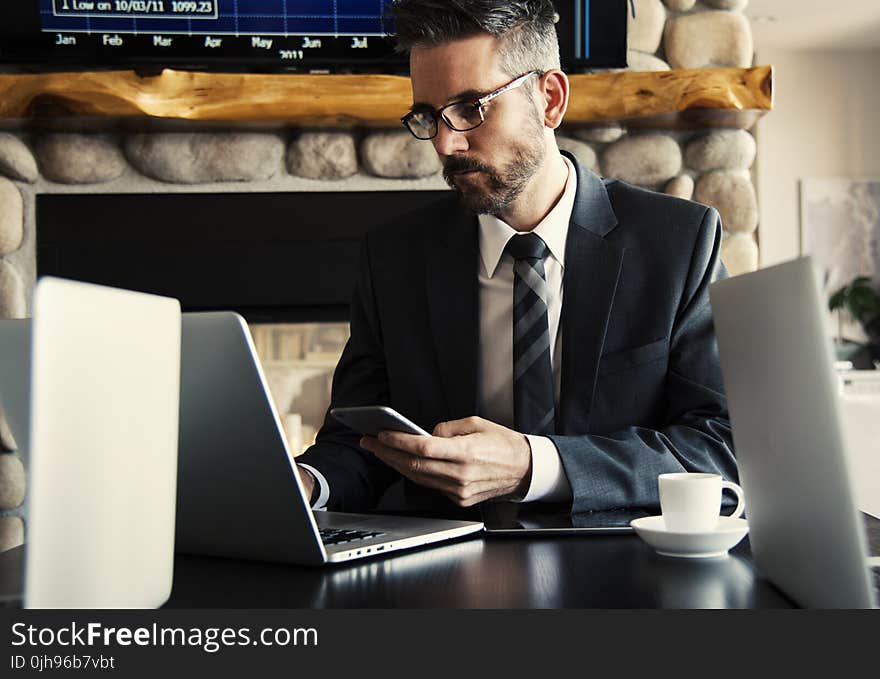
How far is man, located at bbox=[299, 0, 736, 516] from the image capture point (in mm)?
1452

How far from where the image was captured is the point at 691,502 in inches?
35.5

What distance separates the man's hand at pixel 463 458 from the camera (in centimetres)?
103

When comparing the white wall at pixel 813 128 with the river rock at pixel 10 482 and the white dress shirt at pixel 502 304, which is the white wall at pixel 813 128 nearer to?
the river rock at pixel 10 482

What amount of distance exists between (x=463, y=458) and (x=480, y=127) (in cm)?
68

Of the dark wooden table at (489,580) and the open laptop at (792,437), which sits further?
the dark wooden table at (489,580)

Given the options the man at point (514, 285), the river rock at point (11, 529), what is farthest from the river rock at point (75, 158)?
the man at point (514, 285)

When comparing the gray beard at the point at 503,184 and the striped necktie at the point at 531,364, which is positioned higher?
the gray beard at the point at 503,184

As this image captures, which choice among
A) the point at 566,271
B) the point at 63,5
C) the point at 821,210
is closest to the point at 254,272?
the point at 63,5

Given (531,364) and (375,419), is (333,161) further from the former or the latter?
(375,419)

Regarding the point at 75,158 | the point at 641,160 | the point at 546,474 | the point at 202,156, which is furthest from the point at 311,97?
the point at 546,474

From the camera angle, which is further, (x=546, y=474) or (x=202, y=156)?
(x=202, y=156)

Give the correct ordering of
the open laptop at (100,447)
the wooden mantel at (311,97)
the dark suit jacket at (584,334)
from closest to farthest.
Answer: the open laptop at (100,447) < the dark suit jacket at (584,334) < the wooden mantel at (311,97)

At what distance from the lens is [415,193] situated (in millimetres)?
2566

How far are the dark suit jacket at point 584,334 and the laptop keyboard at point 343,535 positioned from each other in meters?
0.29
